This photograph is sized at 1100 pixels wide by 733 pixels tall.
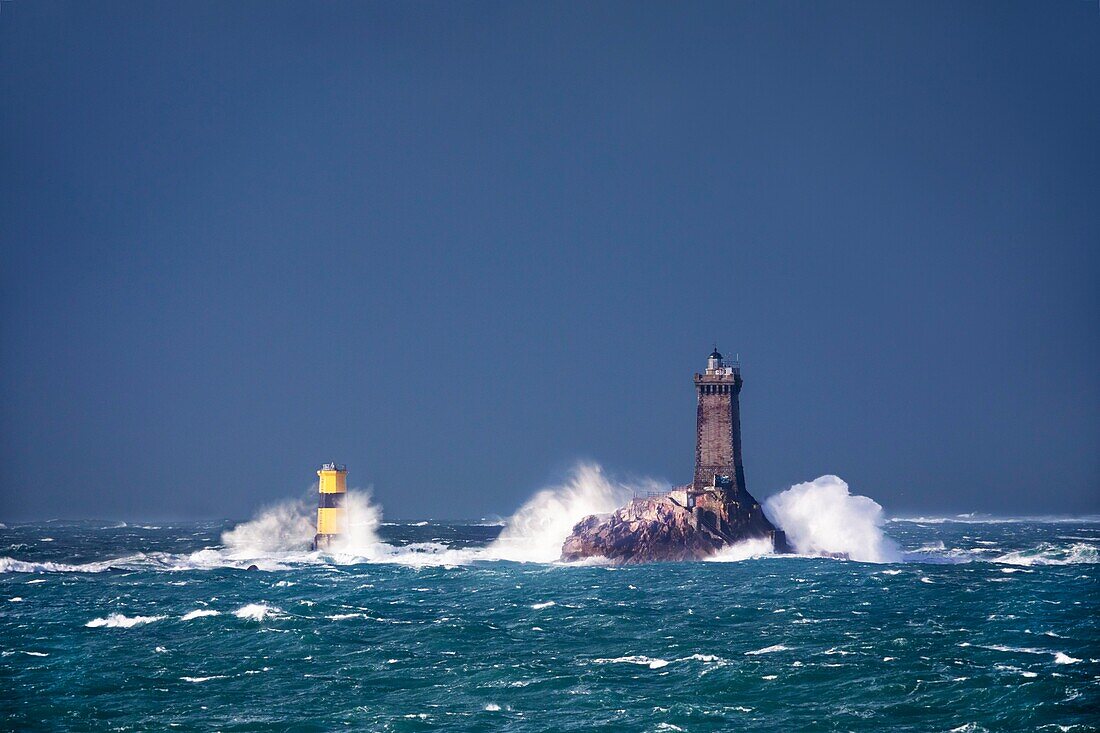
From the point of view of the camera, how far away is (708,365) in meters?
111

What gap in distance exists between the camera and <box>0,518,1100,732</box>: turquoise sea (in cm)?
4344

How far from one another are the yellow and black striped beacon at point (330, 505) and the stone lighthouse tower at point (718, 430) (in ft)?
111

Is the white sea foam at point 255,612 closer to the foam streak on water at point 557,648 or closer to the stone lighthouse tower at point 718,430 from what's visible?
the foam streak on water at point 557,648

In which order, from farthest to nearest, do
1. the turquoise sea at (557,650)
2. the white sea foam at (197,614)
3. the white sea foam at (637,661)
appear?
1. the white sea foam at (197,614)
2. the white sea foam at (637,661)
3. the turquoise sea at (557,650)

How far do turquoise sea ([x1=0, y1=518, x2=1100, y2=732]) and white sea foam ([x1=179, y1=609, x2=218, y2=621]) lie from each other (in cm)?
39

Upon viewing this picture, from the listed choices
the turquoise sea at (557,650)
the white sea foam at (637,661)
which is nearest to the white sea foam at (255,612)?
the turquoise sea at (557,650)

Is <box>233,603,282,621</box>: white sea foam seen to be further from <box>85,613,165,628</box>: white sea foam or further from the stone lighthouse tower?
the stone lighthouse tower

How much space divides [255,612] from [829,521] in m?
65.7

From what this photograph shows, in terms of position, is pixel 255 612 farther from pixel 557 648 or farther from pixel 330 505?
pixel 330 505

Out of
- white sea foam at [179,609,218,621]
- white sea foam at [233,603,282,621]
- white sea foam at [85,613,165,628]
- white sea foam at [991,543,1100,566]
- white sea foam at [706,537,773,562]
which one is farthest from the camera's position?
white sea foam at [706,537,773,562]

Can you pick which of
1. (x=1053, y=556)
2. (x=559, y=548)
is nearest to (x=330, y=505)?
(x=559, y=548)

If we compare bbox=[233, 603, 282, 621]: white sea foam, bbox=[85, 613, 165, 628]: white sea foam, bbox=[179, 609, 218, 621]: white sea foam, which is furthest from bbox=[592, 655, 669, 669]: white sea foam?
bbox=[85, 613, 165, 628]: white sea foam

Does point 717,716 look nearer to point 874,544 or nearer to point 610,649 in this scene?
point 610,649

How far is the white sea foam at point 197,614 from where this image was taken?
218 feet
